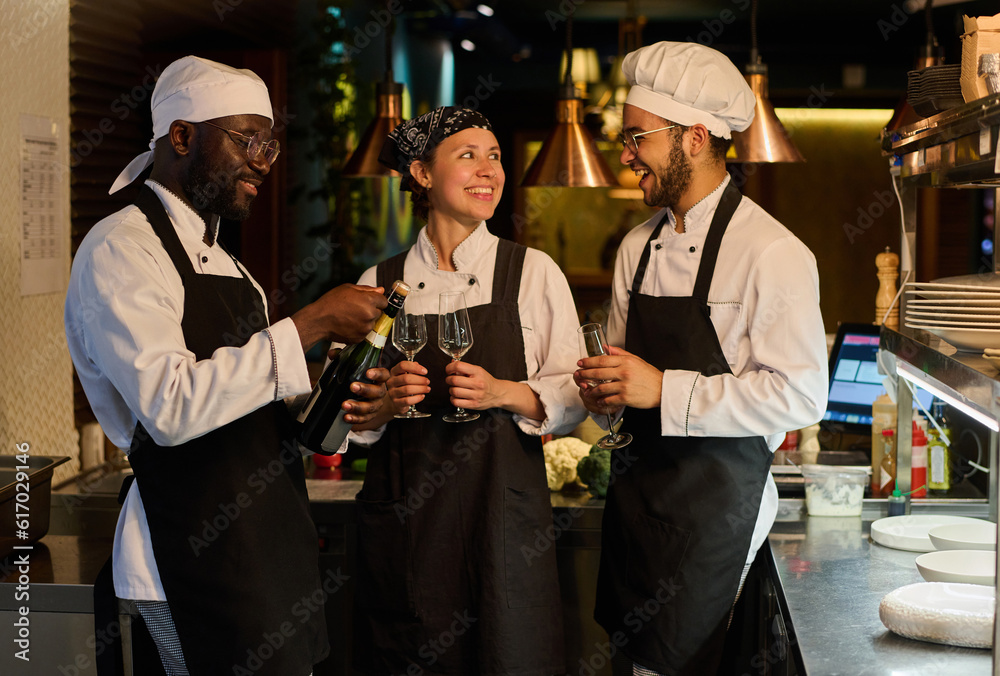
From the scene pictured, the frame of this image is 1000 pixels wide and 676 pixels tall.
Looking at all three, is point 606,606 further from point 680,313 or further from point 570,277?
point 570,277

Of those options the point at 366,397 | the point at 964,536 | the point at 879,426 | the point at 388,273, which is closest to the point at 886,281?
the point at 879,426

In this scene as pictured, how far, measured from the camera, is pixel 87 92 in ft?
11.7

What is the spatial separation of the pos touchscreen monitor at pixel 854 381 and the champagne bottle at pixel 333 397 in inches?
89.6

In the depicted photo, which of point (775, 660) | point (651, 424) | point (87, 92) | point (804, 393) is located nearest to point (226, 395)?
point (651, 424)

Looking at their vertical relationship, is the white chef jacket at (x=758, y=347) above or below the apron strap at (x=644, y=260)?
below

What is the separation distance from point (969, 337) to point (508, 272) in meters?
1.11

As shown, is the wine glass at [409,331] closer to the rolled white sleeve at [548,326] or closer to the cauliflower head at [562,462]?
the rolled white sleeve at [548,326]

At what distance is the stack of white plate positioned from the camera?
1.81m

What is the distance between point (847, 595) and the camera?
2.15 metres

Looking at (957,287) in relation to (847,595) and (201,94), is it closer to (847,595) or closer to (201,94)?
(847,595)

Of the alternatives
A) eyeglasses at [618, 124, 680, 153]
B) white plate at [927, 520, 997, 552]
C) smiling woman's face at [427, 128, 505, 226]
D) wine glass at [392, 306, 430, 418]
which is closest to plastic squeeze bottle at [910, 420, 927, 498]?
white plate at [927, 520, 997, 552]

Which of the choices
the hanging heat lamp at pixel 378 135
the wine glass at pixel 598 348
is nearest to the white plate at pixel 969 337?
the wine glass at pixel 598 348

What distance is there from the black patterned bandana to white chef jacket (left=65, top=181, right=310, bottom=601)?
795 millimetres

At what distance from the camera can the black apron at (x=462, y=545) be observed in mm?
2357
